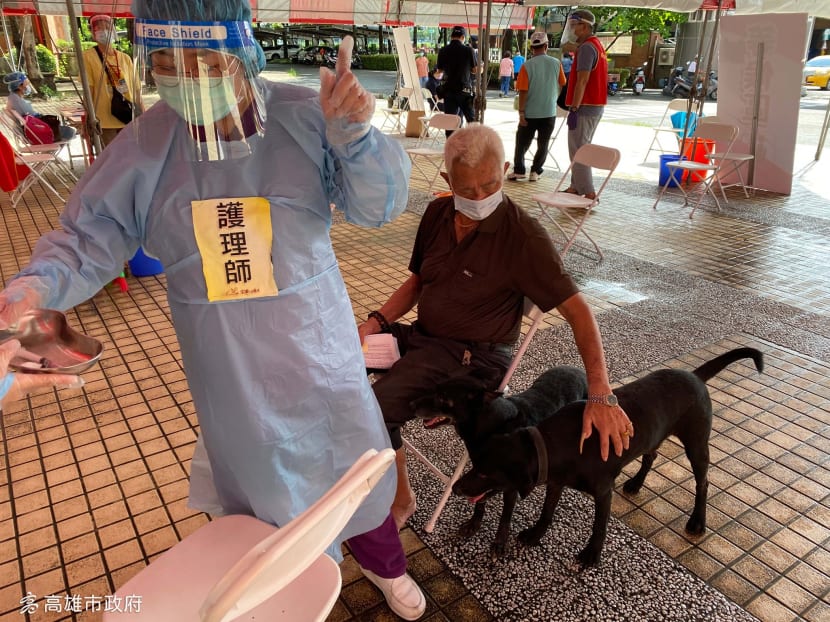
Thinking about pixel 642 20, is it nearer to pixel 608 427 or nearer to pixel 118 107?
pixel 118 107

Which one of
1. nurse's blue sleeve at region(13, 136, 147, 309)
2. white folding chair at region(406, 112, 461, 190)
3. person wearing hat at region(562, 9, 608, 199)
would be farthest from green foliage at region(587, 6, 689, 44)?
nurse's blue sleeve at region(13, 136, 147, 309)

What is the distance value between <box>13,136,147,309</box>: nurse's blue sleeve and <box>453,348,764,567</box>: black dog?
1.26 meters

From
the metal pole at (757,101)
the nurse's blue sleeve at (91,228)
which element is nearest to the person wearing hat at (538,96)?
the metal pole at (757,101)

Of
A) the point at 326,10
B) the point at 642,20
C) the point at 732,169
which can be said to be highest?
the point at 642,20

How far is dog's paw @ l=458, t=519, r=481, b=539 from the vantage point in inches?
87.5

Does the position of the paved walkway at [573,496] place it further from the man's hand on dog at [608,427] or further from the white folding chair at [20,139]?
the white folding chair at [20,139]

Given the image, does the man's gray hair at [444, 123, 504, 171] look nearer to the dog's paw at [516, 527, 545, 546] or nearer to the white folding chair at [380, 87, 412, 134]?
the dog's paw at [516, 527, 545, 546]

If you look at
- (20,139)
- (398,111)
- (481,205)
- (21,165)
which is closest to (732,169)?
(398,111)

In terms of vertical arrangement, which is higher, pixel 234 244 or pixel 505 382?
pixel 234 244

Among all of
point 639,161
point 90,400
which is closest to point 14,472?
point 90,400

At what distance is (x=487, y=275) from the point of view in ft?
6.98

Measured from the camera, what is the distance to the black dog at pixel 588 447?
1881 millimetres

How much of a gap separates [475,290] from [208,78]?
4.00 feet

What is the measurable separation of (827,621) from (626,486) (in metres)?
0.77
